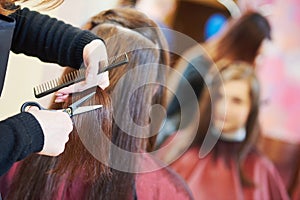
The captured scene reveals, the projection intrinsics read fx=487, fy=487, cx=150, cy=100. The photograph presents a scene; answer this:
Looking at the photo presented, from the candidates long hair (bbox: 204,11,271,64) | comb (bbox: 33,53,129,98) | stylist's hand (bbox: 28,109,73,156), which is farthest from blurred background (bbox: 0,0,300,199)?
stylist's hand (bbox: 28,109,73,156)

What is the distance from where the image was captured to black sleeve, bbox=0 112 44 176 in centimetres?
79

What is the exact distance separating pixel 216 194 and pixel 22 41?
0.63m

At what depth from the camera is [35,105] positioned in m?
1.00

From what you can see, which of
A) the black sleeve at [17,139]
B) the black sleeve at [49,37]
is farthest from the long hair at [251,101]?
the black sleeve at [17,139]

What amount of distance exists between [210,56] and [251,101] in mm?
154

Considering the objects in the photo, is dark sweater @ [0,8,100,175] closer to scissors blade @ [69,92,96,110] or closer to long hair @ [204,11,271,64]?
scissors blade @ [69,92,96,110]

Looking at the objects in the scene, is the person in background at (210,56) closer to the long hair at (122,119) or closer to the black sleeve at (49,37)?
the long hair at (122,119)

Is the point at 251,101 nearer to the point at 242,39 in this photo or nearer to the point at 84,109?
the point at 242,39

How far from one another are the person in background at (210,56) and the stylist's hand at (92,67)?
0.25 m

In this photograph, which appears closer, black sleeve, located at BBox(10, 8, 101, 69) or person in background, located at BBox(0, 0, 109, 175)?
person in background, located at BBox(0, 0, 109, 175)

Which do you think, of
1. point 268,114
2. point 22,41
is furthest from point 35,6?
point 268,114

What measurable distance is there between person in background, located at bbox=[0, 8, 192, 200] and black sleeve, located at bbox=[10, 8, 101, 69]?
19 centimetres

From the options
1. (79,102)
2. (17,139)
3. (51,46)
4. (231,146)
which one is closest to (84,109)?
(79,102)

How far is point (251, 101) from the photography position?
122 cm
